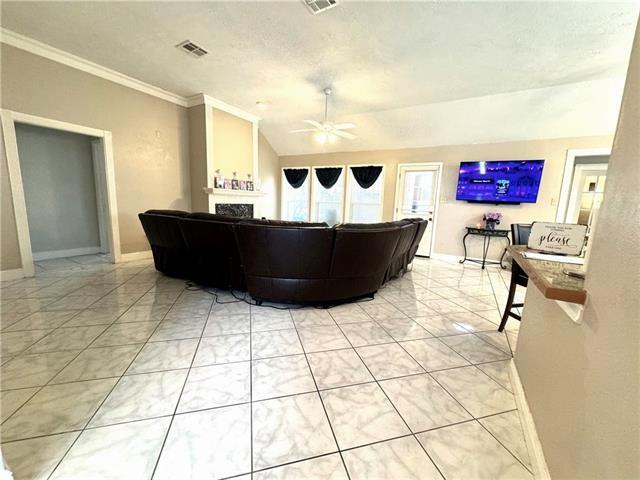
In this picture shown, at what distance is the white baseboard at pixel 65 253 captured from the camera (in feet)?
13.5

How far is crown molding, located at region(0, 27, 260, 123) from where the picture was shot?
299 centimetres

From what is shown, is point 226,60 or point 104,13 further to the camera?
point 226,60

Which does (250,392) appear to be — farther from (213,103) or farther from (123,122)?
(213,103)

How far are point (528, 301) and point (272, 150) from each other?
6619mm

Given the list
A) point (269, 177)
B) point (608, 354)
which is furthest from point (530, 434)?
point (269, 177)

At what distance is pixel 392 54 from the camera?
2.97m

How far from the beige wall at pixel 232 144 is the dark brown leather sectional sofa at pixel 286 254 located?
2312mm

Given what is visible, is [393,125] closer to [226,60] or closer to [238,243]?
[226,60]

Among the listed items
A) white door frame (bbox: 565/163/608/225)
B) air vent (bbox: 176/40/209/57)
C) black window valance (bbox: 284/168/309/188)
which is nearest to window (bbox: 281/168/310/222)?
black window valance (bbox: 284/168/309/188)

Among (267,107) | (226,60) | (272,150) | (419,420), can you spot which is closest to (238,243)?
(419,420)

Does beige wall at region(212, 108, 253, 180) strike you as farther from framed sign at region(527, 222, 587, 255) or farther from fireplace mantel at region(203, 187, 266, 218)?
framed sign at region(527, 222, 587, 255)

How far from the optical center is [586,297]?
87cm

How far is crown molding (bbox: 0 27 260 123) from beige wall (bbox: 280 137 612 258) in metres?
2.80

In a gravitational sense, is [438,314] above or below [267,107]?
below
